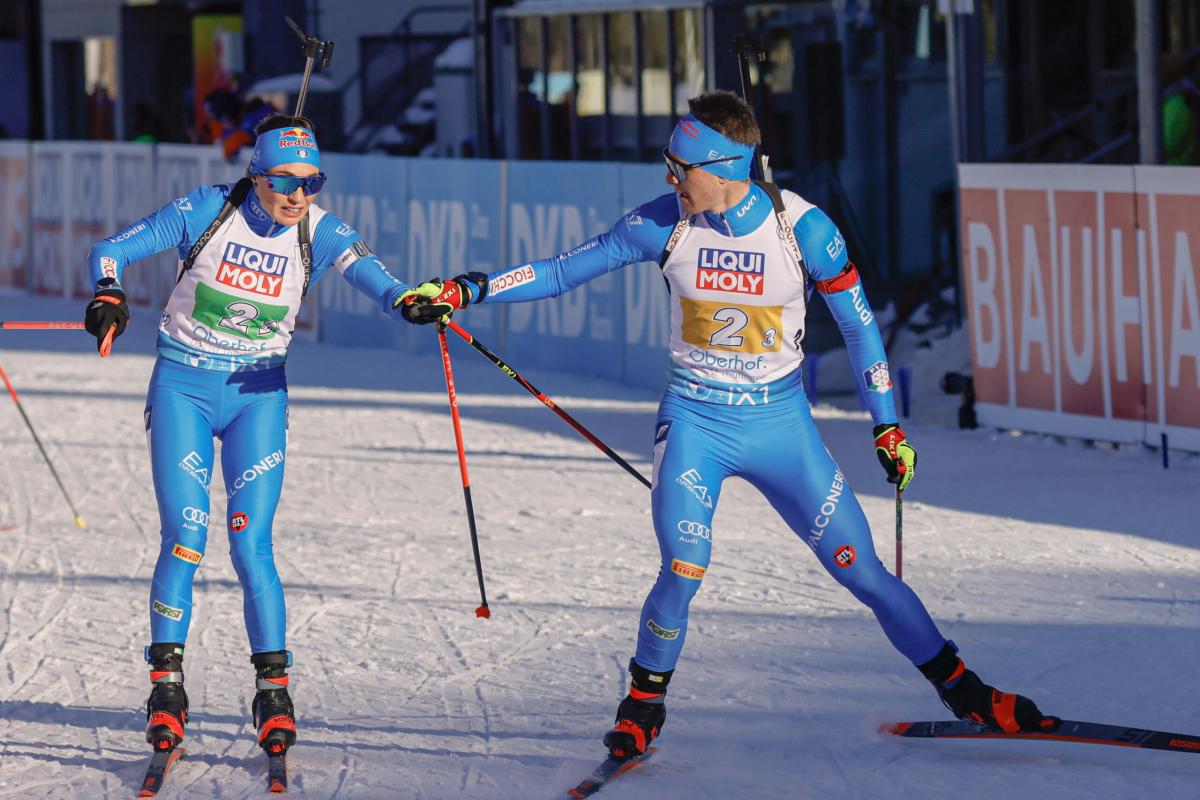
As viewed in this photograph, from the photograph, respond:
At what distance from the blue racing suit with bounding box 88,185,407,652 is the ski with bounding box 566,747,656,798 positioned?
110cm

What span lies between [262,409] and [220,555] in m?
3.56

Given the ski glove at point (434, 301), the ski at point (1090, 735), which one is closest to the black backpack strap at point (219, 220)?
the ski glove at point (434, 301)

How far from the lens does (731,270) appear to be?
599 centimetres

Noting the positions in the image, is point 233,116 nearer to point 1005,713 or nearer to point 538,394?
point 538,394

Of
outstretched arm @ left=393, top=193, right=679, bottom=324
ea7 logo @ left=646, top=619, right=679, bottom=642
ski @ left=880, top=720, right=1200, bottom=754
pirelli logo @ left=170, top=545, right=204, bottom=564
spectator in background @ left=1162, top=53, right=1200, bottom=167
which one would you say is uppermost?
spectator in background @ left=1162, top=53, right=1200, bottom=167

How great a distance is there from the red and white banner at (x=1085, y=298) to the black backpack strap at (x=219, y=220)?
6403 millimetres

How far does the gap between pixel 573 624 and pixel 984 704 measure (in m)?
2.45

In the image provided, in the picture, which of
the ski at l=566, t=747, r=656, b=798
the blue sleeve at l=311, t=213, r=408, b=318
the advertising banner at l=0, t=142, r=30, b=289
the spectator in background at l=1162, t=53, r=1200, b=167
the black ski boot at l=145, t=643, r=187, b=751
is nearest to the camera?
the ski at l=566, t=747, r=656, b=798

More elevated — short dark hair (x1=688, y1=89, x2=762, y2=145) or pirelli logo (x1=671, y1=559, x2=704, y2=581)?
short dark hair (x1=688, y1=89, x2=762, y2=145)

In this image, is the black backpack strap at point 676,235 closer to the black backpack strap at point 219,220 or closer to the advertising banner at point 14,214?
the black backpack strap at point 219,220

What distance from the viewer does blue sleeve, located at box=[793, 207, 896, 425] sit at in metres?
6.04

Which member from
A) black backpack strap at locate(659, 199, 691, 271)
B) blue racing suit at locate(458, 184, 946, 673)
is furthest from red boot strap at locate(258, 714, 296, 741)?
black backpack strap at locate(659, 199, 691, 271)

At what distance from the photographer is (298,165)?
20.6ft

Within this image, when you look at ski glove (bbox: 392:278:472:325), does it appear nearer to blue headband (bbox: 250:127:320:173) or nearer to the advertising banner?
blue headband (bbox: 250:127:320:173)
